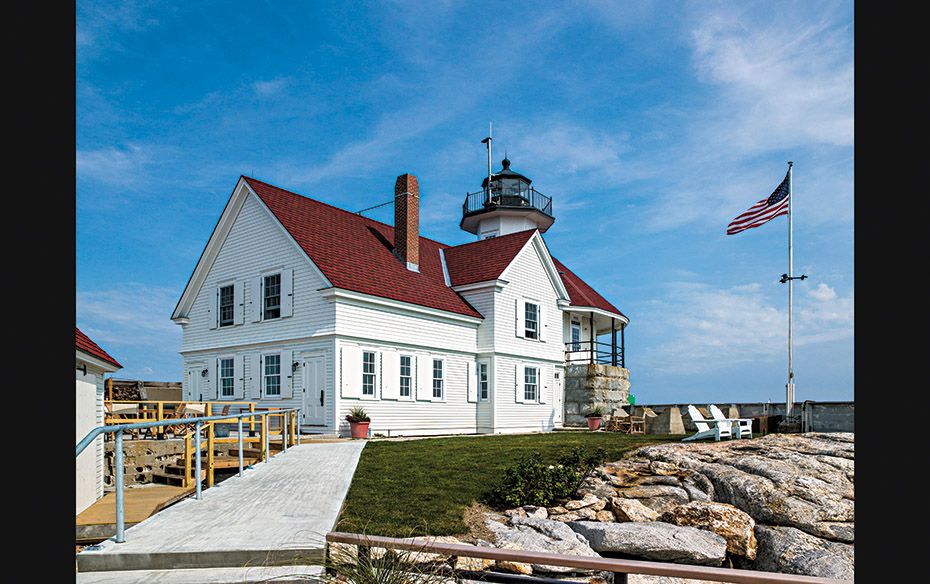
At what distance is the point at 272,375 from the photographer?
76.4 ft

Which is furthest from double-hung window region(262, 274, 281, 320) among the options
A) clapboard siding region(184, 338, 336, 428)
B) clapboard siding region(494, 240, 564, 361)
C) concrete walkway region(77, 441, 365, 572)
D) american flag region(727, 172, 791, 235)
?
american flag region(727, 172, 791, 235)

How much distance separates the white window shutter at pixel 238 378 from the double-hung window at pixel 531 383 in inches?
434

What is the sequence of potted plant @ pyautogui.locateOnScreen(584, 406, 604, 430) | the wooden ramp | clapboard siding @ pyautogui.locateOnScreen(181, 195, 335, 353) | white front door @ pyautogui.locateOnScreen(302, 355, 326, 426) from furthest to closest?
potted plant @ pyautogui.locateOnScreen(584, 406, 604, 430) < clapboard siding @ pyautogui.locateOnScreen(181, 195, 335, 353) < white front door @ pyautogui.locateOnScreen(302, 355, 326, 426) < the wooden ramp

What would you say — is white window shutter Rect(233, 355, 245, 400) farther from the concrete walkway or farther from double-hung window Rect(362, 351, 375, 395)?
the concrete walkway

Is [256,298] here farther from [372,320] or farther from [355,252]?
[372,320]

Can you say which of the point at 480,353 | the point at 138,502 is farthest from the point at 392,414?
the point at 138,502

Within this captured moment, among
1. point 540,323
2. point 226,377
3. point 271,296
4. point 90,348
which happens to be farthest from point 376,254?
point 90,348

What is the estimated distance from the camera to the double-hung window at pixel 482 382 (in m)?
27.4

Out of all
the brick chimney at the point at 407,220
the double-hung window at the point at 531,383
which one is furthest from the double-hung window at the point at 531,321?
the brick chimney at the point at 407,220

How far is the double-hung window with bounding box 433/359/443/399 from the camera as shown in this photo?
1001 inches

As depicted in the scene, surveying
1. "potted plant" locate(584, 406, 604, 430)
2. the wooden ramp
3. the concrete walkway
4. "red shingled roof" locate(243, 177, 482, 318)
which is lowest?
"potted plant" locate(584, 406, 604, 430)

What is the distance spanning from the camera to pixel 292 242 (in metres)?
23.1

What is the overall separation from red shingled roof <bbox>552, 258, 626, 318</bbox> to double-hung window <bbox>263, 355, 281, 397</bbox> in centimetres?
1451
